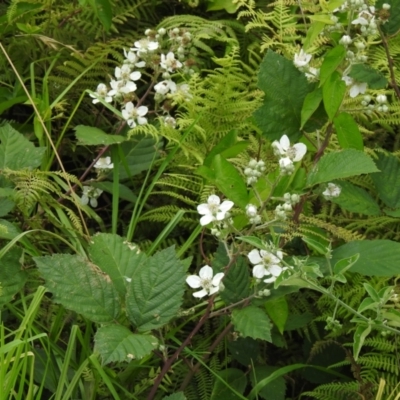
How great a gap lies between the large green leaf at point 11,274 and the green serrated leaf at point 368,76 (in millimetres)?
876

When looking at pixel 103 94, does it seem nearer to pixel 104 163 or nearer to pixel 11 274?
pixel 104 163

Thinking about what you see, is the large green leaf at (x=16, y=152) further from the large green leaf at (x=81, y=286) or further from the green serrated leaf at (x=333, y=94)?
the green serrated leaf at (x=333, y=94)

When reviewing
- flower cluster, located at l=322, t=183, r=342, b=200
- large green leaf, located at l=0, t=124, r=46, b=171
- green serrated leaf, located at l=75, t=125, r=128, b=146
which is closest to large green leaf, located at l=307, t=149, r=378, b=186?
flower cluster, located at l=322, t=183, r=342, b=200

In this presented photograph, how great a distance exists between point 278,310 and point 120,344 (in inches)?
16.1

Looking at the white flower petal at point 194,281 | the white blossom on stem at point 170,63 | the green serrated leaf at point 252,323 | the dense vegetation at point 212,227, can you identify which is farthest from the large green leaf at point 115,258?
the white blossom on stem at point 170,63

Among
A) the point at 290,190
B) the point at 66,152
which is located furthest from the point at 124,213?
the point at 290,190

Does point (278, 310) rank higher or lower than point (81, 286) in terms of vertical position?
lower

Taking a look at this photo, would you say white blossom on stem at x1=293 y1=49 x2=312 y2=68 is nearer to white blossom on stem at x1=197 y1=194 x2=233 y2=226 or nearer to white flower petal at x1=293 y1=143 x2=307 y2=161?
white flower petal at x1=293 y1=143 x2=307 y2=161

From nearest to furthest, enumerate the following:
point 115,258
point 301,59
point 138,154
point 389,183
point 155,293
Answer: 1. point 155,293
2. point 115,258
3. point 301,59
4. point 389,183
5. point 138,154

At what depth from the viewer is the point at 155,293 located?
1474 millimetres

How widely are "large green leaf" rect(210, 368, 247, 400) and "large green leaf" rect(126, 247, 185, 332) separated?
308 mm

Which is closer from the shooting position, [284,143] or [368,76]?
[284,143]

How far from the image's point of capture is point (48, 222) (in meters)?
1.96

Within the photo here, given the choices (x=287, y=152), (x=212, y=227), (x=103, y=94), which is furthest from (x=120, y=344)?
(x=103, y=94)
